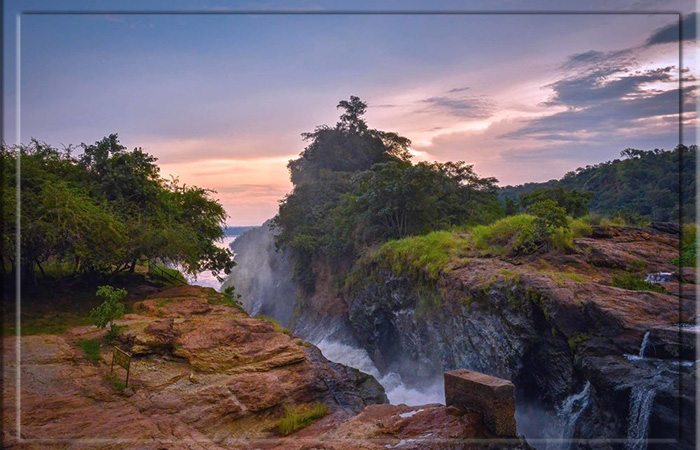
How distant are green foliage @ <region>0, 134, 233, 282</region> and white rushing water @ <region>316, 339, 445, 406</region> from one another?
7.43 m

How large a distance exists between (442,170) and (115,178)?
12307 millimetres

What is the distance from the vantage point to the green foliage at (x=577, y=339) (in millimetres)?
8109

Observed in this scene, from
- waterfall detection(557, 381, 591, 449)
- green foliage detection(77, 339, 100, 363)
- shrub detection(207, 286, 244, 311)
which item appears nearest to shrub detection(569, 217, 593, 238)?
waterfall detection(557, 381, 591, 449)

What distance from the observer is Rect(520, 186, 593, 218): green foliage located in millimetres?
14156

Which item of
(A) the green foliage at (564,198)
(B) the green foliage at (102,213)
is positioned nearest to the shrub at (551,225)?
(A) the green foliage at (564,198)

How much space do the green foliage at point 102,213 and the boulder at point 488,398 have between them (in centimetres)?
761

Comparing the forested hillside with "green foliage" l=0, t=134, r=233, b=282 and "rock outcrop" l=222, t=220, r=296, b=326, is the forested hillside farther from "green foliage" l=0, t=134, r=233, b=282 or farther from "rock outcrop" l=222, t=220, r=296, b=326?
"rock outcrop" l=222, t=220, r=296, b=326

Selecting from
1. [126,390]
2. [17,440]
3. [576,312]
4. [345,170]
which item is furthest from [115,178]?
[345,170]

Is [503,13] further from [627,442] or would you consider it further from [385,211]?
[385,211]

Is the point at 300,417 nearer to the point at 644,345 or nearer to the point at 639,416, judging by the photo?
the point at 639,416

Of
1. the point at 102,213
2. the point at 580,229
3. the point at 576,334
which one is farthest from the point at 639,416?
the point at 102,213

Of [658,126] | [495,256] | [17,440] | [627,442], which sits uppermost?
[658,126]

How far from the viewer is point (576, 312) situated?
8.44 meters

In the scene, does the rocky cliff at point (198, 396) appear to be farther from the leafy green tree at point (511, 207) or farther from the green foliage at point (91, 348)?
the leafy green tree at point (511, 207)
